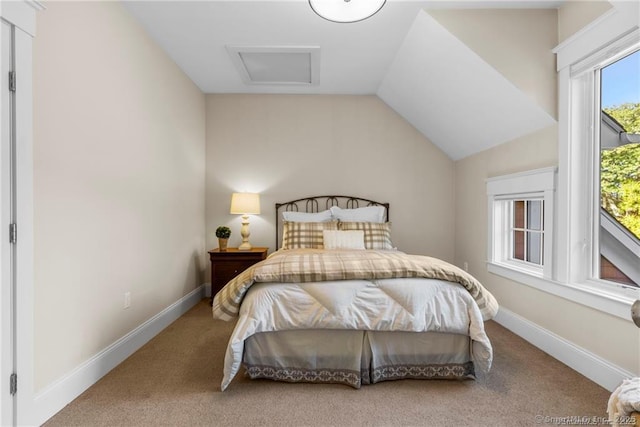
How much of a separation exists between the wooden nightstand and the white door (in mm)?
2097

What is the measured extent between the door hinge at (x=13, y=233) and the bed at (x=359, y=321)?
1.10 m

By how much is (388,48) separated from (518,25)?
1047mm

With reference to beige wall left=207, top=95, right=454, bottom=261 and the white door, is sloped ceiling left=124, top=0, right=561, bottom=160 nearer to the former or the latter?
beige wall left=207, top=95, right=454, bottom=261

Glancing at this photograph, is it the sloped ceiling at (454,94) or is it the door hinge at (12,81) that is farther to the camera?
the sloped ceiling at (454,94)

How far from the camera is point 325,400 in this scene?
186 cm

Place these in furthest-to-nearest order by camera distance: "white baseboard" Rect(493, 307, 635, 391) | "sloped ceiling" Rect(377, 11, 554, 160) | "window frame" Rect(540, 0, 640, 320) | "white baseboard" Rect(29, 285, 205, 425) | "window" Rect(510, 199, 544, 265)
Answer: "window" Rect(510, 199, 544, 265) < "sloped ceiling" Rect(377, 11, 554, 160) < "window frame" Rect(540, 0, 640, 320) < "white baseboard" Rect(493, 307, 635, 391) < "white baseboard" Rect(29, 285, 205, 425)

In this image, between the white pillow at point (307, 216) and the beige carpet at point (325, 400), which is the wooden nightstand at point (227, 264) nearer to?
the white pillow at point (307, 216)

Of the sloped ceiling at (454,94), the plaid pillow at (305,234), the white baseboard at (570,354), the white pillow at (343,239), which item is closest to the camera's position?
the white baseboard at (570,354)

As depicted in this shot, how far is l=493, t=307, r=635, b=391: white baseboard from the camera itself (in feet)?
6.37

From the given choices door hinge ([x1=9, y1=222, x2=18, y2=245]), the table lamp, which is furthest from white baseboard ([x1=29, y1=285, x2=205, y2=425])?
the table lamp

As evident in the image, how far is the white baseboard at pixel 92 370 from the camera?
168 cm

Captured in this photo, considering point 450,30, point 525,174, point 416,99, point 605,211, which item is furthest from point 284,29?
point 605,211

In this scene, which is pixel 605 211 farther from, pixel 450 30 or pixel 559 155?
pixel 450 30

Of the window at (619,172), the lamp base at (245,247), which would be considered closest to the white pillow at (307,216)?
the lamp base at (245,247)
